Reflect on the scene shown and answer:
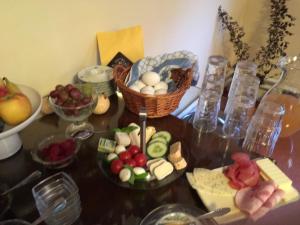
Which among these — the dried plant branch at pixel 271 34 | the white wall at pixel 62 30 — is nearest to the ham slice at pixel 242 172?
the white wall at pixel 62 30

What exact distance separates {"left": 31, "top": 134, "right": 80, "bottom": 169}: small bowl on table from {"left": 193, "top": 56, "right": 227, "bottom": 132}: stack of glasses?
0.39 meters


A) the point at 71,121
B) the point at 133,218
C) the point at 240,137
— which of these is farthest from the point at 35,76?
the point at 240,137

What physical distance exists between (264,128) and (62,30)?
719mm

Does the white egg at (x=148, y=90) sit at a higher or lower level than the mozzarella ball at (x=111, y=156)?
higher

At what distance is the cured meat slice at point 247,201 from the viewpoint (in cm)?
63

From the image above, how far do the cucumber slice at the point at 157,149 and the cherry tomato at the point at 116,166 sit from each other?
93 mm

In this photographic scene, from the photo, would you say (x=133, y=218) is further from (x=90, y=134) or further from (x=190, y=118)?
(x=190, y=118)

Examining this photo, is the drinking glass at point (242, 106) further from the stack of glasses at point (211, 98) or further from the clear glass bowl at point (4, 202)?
the clear glass bowl at point (4, 202)

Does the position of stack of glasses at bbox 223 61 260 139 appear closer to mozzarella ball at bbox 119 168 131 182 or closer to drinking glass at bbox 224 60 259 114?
drinking glass at bbox 224 60 259 114

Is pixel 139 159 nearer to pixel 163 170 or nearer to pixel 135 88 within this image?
pixel 163 170

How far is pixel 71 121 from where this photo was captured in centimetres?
88

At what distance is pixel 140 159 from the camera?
0.71m

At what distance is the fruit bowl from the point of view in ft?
2.20

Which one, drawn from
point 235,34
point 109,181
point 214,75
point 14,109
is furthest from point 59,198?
point 235,34
